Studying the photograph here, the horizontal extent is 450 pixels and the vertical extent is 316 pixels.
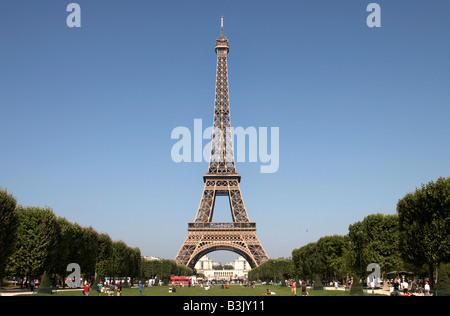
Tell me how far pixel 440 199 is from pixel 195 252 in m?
66.3

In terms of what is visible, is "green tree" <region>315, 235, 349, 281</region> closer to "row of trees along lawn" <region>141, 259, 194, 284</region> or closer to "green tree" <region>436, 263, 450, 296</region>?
"green tree" <region>436, 263, 450, 296</region>

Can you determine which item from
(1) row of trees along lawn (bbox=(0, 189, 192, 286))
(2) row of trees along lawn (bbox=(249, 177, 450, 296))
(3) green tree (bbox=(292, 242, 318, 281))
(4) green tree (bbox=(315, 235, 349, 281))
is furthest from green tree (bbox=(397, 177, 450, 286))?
(1) row of trees along lawn (bbox=(0, 189, 192, 286))

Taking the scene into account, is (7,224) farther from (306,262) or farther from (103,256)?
(306,262)

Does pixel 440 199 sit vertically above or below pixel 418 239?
above

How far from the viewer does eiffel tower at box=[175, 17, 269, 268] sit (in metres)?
98.4

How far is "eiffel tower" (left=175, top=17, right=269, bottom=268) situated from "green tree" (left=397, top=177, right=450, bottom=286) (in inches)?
2306

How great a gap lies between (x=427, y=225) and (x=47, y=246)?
39251 millimetres

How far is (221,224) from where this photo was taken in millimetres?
100375

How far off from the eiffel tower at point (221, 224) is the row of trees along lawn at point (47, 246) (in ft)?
96.1

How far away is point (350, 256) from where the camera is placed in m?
56.8
